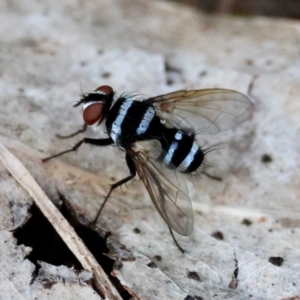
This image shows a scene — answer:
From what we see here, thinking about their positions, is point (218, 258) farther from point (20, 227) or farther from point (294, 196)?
point (20, 227)

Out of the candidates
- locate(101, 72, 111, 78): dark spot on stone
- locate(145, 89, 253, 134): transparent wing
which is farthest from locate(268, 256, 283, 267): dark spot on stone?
locate(101, 72, 111, 78): dark spot on stone

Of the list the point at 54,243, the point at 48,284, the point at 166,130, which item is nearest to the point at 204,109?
the point at 166,130

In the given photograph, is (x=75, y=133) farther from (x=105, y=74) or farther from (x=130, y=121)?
(x=105, y=74)

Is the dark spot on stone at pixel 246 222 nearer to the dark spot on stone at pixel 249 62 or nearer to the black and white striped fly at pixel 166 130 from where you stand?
the black and white striped fly at pixel 166 130

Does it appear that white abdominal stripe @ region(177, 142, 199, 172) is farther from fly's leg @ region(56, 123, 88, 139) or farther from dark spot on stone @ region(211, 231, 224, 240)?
fly's leg @ region(56, 123, 88, 139)

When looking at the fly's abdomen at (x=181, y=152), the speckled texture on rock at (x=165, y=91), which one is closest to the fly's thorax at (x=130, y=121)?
the fly's abdomen at (x=181, y=152)

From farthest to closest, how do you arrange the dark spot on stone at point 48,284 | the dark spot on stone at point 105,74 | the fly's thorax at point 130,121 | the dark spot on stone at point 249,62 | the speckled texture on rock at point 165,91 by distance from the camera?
the dark spot on stone at point 249,62, the dark spot on stone at point 105,74, the fly's thorax at point 130,121, the speckled texture on rock at point 165,91, the dark spot on stone at point 48,284

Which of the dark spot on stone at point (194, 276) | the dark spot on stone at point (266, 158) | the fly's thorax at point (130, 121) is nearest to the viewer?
the dark spot on stone at point (194, 276)
